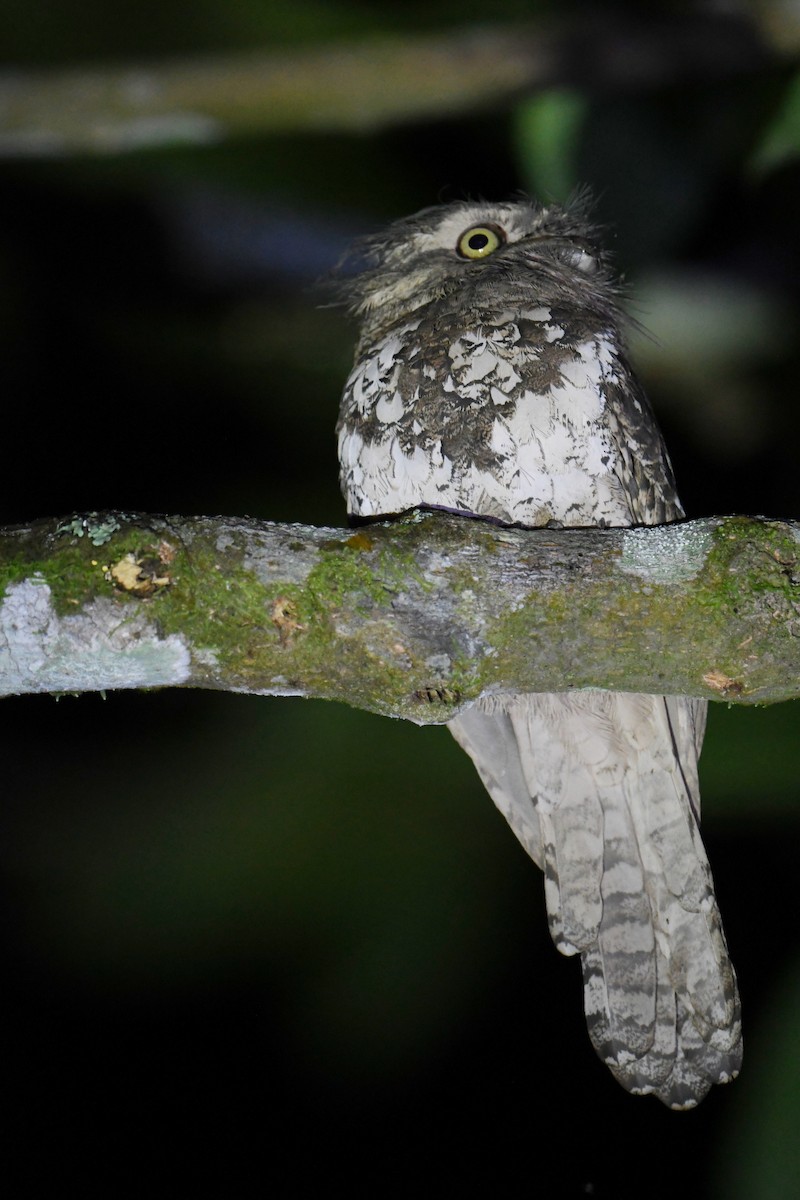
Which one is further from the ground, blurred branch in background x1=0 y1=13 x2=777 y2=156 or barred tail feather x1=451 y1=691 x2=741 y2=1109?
blurred branch in background x1=0 y1=13 x2=777 y2=156

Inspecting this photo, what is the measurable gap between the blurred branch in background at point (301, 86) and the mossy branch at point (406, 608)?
1587 millimetres

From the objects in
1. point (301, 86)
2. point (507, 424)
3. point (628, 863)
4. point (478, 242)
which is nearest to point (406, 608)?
point (507, 424)

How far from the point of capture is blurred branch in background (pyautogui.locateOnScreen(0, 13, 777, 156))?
2994mm

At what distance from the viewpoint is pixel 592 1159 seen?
4805 mm

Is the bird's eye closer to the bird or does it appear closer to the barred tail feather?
the bird

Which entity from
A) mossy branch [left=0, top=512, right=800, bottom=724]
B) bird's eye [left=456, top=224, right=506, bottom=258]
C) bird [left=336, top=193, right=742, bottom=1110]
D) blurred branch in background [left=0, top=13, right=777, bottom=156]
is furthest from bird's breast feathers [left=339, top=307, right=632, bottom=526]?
blurred branch in background [left=0, top=13, right=777, bottom=156]

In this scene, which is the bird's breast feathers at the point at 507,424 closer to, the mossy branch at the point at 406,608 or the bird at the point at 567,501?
the bird at the point at 567,501

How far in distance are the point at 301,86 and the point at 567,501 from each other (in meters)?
1.36

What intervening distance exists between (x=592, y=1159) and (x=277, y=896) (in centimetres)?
191

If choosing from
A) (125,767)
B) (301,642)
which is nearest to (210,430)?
(125,767)

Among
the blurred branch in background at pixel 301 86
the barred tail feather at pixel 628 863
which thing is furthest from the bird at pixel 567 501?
the blurred branch in background at pixel 301 86

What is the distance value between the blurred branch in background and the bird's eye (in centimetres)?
33

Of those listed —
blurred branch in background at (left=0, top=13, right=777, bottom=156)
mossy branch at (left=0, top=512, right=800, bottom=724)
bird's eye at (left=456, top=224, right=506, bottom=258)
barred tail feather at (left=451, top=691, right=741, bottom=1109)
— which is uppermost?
blurred branch in background at (left=0, top=13, right=777, bottom=156)

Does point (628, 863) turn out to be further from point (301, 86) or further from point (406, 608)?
point (301, 86)
